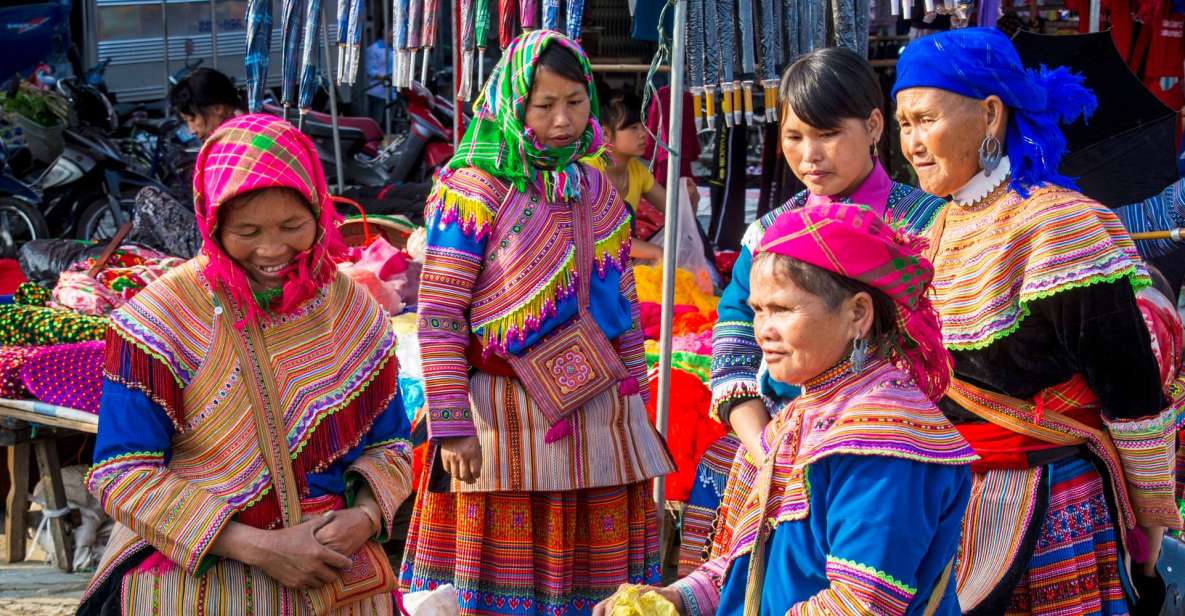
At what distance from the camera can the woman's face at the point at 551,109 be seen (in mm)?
3084

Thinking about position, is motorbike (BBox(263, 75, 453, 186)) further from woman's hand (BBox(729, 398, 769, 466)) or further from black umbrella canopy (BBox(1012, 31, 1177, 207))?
woman's hand (BBox(729, 398, 769, 466))

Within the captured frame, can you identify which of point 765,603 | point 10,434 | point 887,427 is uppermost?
point 887,427

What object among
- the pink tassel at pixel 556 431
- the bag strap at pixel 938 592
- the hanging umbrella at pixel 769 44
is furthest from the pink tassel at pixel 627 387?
the hanging umbrella at pixel 769 44

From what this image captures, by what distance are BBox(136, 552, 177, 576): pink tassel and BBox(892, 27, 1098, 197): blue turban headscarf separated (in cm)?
173

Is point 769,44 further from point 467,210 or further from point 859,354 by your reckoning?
point 859,354

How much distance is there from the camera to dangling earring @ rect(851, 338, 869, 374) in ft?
6.06

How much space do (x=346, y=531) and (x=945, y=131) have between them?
1424 mm

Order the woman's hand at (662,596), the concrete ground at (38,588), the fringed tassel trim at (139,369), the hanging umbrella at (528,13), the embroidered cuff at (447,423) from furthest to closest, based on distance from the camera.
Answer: the hanging umbrella at (528,13), the concrete ground at (38,588), the embroidered cuff at (447,423), the fringed tassel trim at (139,369), the woman's hand at (662,596)

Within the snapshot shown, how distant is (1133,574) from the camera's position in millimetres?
2680

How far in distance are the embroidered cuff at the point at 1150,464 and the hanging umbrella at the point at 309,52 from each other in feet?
13.7

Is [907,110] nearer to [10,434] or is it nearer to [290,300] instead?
[290,300]

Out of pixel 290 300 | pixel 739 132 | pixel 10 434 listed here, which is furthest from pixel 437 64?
pixel 290 300

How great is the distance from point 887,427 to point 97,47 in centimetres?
1589

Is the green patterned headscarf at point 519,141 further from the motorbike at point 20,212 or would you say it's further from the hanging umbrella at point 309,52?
the motorbike at point 20,212
